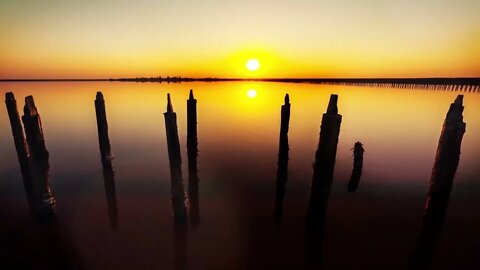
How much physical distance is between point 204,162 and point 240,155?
2.76 m

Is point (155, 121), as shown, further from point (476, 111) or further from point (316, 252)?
point (476, 111)

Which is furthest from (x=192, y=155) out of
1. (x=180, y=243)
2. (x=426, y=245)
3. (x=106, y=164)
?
(x=426, y=245)

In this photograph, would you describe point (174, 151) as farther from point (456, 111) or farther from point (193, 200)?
point (456, 111)

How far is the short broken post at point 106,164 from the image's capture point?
10.3 meters

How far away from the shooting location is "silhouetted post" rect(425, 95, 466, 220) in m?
7.59

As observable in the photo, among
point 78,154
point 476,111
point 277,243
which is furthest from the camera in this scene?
point 476,111

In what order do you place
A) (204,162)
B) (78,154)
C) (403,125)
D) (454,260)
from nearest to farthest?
(454,260), (204,162), (78,154), (403,125)

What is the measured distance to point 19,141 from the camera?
10852 millimetres

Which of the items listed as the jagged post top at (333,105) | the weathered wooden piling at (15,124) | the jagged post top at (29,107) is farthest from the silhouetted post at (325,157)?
the weathered wooden piling at (15,124)

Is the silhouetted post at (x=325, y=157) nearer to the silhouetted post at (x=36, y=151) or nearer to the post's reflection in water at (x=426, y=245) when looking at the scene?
the post's reflection in water at (x=426, y=245)

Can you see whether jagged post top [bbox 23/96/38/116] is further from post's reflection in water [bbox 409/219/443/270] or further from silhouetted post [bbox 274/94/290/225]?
post's reflection in water [bbox 409/219/443/270]

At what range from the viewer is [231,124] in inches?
1299

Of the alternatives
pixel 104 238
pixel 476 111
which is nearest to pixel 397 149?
pixel 104 238

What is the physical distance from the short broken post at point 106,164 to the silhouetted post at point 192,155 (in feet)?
8.60
